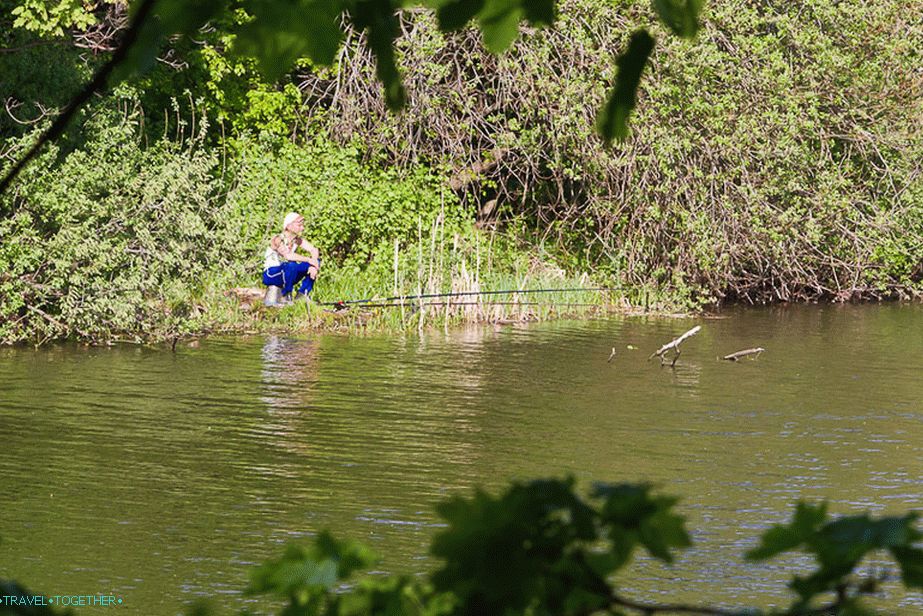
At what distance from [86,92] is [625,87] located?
0.64m

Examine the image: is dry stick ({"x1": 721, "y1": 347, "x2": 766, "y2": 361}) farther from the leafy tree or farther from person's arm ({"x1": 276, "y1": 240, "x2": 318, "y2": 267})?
the leafy tree

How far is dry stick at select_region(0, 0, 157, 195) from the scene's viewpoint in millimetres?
1517

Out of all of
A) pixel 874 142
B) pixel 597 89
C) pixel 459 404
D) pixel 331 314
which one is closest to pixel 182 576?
pixel 459 404

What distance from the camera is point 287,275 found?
17922 mm

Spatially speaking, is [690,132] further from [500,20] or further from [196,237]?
[500,20]

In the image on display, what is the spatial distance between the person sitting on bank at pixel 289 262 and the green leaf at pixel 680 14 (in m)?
15.7

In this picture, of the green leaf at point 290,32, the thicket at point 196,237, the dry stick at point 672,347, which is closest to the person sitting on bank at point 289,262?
the thicket at point 196,237

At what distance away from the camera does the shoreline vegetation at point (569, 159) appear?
816 inches

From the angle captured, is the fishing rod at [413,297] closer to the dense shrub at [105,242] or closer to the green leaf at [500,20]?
the dense shrub at [105,242]

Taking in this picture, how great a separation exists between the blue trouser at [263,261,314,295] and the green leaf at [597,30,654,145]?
16.0 metres

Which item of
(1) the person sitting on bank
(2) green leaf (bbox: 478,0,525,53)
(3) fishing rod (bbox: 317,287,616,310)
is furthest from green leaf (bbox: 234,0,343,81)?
(3) fishing rod (bbox: 317,287,616,310)

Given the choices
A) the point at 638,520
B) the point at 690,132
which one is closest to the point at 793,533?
the point at 638,520

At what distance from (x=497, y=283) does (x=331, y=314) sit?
2.81 meters

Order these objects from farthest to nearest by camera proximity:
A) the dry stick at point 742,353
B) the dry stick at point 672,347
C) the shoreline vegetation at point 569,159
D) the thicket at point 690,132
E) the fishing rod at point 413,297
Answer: the thicket at point 690,132 < the shoreline vegetation at point 569,159 < the fishing rod at point 413,297 < the dry stick at point 742,353 < the dry stick at point 672,347
